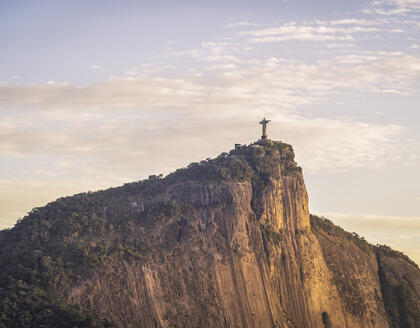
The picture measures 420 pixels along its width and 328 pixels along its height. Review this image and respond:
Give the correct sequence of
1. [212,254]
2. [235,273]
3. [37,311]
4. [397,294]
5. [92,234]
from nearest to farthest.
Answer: [37,311], [92,234], [212,254], [235,273], [397,294]

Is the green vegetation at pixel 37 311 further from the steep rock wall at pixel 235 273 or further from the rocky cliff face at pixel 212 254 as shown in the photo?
the steep rock wall at pixel 235 273

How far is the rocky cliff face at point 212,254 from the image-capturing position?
83.4 metres

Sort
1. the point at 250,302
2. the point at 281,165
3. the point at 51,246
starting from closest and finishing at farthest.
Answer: the point at 51,246 < the point at 250,302 < the point at 281,165

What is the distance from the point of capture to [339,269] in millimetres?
107625

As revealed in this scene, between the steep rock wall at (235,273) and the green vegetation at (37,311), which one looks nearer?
the green vegetation at (37,311)

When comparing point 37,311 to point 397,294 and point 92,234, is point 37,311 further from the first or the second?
point 397,294

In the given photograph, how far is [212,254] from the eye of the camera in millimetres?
91875

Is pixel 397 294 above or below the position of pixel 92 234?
below

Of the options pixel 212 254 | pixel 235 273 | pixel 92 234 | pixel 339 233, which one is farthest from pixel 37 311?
pixel 339 233

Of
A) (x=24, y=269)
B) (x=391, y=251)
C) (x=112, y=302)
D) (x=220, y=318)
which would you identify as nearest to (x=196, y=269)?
(x=220, y=318)

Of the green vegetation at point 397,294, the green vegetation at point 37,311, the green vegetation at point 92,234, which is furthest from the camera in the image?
the green vegetation at point 397,294

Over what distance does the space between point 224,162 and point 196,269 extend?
1730 centimetres

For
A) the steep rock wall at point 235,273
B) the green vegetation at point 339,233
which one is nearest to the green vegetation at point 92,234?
the steep rock wall at point 235,273

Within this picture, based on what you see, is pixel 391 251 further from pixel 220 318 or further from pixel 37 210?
pixel 37 210
